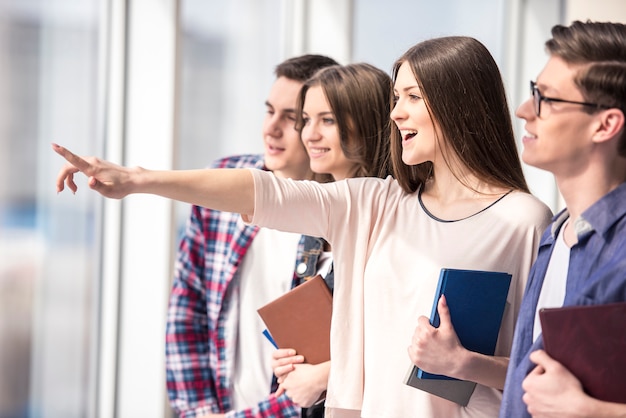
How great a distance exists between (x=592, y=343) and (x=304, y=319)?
2.64 ft

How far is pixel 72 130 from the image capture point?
305cm

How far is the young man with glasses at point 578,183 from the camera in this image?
133 cm

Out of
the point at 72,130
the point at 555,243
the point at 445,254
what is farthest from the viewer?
the point at 72,130

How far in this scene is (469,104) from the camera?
5.75 ft

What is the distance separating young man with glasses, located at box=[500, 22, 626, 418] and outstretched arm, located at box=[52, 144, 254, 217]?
0.54m

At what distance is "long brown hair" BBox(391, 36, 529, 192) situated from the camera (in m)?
1.74

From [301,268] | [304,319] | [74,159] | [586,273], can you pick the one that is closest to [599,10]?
[301,268]

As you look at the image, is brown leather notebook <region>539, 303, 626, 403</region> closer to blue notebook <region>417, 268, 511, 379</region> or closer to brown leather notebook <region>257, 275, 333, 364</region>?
blue notebook <region>417, 268, 511, 379</region>

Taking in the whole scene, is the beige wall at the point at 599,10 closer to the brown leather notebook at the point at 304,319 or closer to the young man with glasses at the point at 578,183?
the brown leather notebook at the point at 304,319

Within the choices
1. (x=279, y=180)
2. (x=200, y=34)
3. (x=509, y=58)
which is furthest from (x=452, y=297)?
(x=509, y=58)

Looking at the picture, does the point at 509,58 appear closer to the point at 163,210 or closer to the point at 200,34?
the point at 200,34

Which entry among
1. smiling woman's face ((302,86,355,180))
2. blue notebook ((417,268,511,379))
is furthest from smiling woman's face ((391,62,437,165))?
smiling woman's face ((302,86,355,180))

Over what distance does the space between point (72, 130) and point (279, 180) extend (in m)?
1.56

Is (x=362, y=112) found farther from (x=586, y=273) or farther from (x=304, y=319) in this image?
(x=586, y=273)
